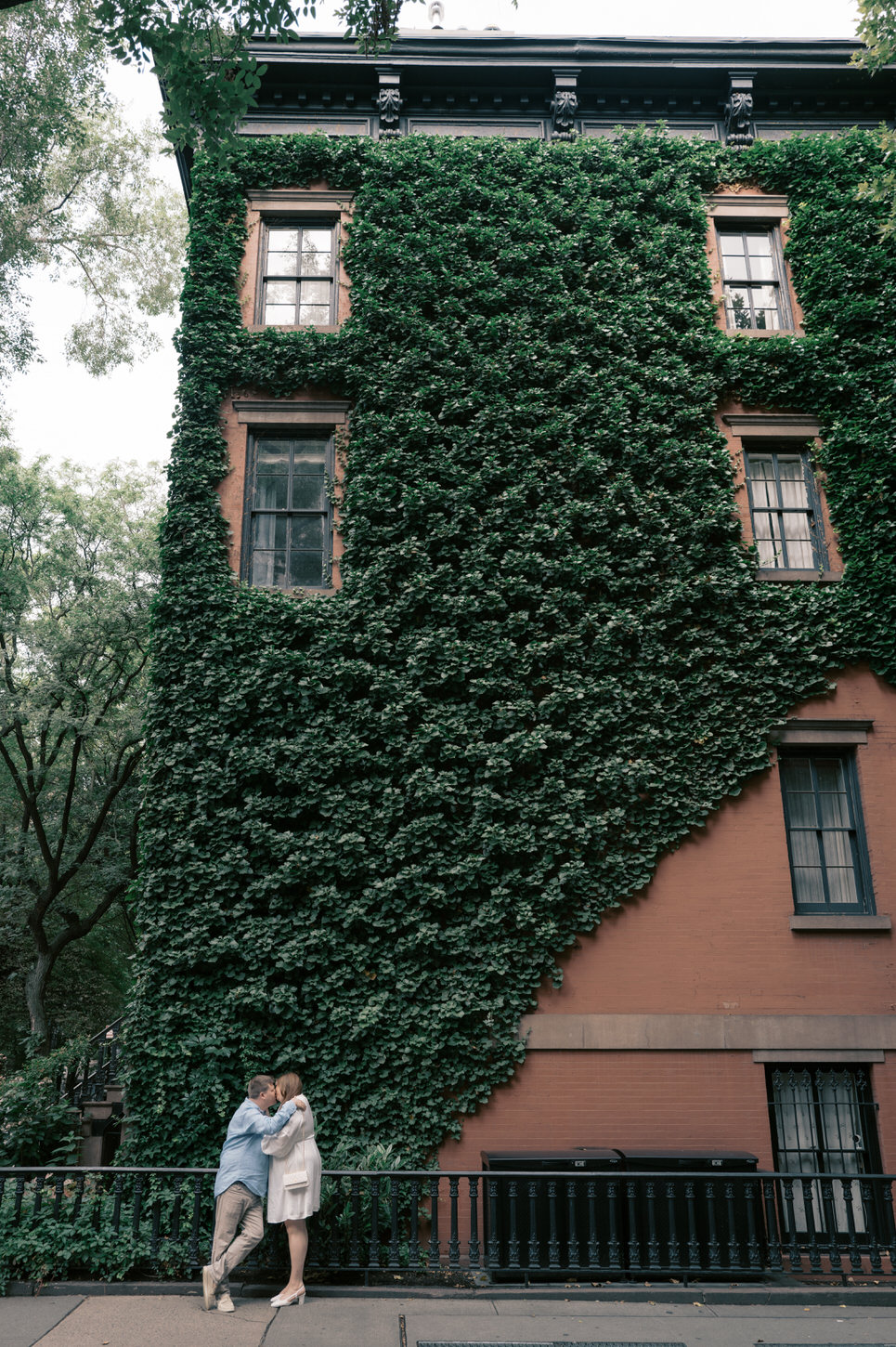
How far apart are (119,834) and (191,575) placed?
14.9 m

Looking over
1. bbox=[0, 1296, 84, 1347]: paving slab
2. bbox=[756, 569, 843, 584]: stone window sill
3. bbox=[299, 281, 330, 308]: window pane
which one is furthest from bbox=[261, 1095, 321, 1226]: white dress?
bbox=[299, 281, 330, 308]: window pane

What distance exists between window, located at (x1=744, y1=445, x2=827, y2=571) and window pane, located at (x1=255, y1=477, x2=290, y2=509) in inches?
257

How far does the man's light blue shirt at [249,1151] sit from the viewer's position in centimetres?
726

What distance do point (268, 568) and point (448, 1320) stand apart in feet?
28.7

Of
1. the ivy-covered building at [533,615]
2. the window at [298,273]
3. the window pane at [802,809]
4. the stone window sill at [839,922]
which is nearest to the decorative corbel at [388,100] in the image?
the ivy-covered building at [533,615]

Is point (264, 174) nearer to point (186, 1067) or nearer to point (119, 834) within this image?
point (186, 1067)

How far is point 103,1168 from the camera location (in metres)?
7.98

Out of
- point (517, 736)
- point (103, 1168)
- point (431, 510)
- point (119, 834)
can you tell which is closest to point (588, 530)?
point (431, 510)

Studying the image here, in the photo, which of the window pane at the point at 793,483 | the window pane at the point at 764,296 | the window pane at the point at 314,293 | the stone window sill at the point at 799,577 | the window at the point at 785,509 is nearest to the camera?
the stone window sill at the point at 799,577

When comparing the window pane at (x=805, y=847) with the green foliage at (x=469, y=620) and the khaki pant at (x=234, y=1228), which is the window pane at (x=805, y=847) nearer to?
the green foliage at (x=469, y=620)

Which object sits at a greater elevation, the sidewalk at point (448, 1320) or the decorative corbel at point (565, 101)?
the decorative corbel at point (565, 101)

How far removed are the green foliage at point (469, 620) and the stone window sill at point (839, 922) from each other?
1690mm

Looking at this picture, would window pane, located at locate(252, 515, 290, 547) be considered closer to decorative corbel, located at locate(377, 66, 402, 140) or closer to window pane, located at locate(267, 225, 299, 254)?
window pane, located at locate(267, 225, 299, 254)

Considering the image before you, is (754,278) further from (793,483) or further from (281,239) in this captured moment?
(281,239)
